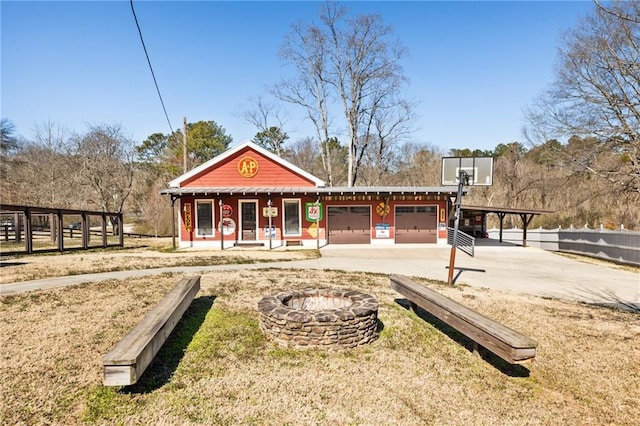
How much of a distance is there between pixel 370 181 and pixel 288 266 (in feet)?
88.5

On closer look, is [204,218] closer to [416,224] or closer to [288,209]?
[288,209]

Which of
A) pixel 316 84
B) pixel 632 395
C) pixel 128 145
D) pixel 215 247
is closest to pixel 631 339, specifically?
pixel 632 395

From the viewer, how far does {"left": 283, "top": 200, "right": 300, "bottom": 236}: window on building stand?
18344 millimetres

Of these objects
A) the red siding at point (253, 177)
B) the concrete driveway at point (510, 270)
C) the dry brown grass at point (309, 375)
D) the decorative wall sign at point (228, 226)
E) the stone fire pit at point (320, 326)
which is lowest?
the concrete driveway at point (510, 270)

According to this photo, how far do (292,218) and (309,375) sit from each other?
14.4m

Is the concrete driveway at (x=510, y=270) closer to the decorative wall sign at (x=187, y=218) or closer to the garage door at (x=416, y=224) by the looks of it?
the garage door at (x=416, y=224)

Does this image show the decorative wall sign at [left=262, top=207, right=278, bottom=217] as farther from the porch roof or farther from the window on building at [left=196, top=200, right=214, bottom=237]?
the window on building at [left=196, top=200, right=214, bottom=237]

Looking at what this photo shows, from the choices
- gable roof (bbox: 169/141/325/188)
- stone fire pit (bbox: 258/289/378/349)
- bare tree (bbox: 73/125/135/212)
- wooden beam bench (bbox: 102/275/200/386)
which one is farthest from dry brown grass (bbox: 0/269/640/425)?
bare tree (bbox: 73/125/135/212)

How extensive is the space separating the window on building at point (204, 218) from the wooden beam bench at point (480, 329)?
13.8 m

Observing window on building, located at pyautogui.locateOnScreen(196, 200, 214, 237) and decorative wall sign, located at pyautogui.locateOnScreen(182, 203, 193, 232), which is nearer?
decorative wall sign, located at pyautogui.locateOnScreen(182, 203, 193, 232)

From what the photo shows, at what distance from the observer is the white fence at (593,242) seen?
14.4m

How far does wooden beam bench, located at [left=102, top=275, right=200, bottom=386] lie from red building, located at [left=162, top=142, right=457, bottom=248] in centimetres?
1271

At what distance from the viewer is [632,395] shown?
12.6ft

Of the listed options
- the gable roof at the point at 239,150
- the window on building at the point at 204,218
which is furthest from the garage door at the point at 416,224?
the window on building at the point at 204,218
